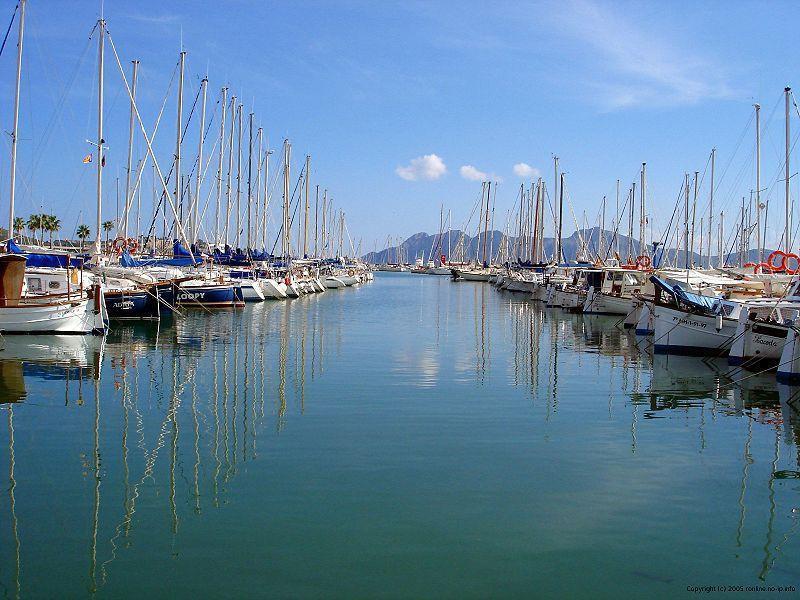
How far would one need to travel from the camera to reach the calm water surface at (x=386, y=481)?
8.97 m

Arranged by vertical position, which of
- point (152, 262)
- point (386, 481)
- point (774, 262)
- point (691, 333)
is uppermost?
point (774, 262)

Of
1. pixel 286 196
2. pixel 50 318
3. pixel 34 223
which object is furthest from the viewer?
pixel 34 223

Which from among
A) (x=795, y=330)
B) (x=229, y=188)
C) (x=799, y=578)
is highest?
(x=229, y=188)

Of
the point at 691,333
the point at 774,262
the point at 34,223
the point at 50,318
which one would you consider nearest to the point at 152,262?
the point at 50,318

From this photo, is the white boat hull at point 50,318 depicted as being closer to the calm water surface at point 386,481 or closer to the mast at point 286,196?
the calm water surface at point 386,481

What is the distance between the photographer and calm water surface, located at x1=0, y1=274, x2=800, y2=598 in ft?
29.4

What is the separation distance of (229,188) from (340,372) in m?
44.3

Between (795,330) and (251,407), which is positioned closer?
(251,407)

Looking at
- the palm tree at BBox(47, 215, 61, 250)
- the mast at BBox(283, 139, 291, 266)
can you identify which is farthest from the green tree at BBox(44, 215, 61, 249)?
the mast at BBox(283, 139, 291, 266)

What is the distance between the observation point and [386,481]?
40.5 ft

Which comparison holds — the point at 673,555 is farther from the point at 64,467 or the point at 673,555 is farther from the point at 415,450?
the point at 64,467

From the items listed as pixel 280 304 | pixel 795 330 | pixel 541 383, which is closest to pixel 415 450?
pixel 541 383

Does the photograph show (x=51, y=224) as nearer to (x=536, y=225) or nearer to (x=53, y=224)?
(x=53, y=224)

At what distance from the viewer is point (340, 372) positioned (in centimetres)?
2417
